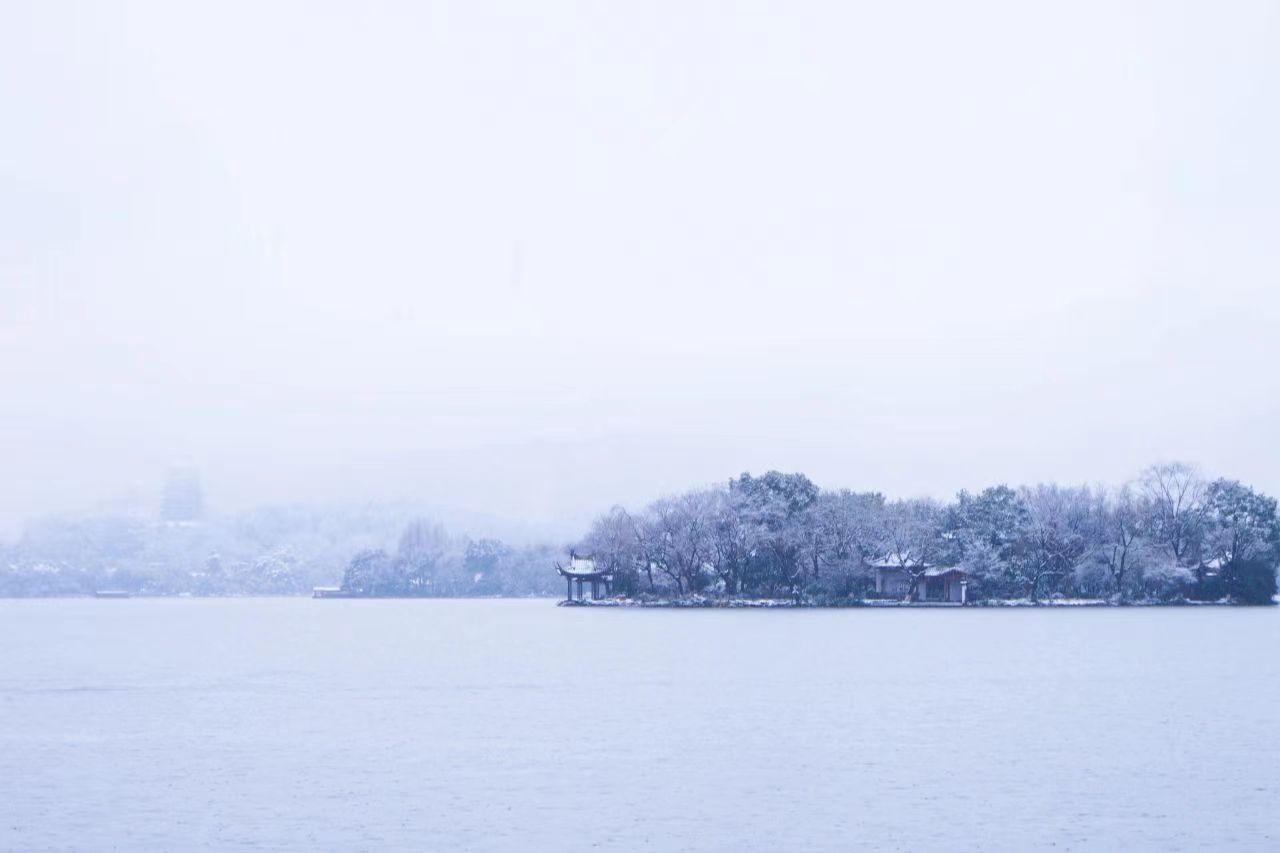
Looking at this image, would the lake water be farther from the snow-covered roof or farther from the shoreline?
the snow-covered roof

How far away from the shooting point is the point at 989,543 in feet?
276

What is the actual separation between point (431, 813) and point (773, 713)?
483 inches

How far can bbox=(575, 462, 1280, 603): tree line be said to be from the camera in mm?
Result: 83875

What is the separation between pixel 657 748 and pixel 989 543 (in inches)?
2420

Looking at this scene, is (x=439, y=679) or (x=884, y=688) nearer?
A: (x=884, y=688)

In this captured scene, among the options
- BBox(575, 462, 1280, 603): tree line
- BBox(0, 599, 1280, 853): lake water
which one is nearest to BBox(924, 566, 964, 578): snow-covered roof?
BBox(575, 462, 1280, 603): tree line

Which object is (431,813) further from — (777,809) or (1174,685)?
(1174,685)

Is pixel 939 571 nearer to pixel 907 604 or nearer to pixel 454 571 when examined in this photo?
pixel 907 604

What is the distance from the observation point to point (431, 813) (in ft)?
65.8

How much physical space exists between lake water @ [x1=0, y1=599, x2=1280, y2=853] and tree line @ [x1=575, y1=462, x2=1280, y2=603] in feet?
106

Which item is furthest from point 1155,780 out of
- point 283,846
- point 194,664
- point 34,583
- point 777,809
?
point 34,583

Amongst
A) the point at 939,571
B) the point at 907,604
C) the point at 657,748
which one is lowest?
the point at 657,748

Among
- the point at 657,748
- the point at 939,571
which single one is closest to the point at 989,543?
the point at 939,571

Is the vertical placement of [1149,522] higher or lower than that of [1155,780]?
higher
